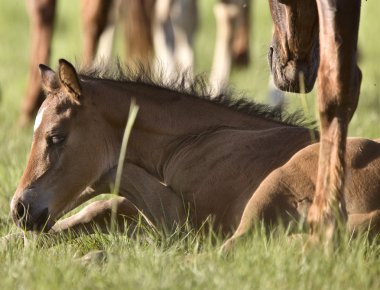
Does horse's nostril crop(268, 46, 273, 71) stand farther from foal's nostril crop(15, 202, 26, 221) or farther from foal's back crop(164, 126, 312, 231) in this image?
foal's nostril crop(15, 202, 26, 221)

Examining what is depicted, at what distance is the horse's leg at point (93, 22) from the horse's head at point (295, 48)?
3.81 m

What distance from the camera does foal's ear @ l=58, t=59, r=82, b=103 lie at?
5.16 meters

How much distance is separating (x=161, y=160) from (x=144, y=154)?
0.08 metres

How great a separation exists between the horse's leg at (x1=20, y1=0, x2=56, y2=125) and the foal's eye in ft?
13.5

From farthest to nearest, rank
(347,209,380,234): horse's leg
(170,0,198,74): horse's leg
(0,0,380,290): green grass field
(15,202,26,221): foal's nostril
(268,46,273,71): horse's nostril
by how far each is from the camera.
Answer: (170,0,198,74): horse's leg
(268,46,273,71): horse's nostril
(15,202,26,221): foal's nostril
(347,209,380,234): horse's leg
(0,0,380,290): green grass field

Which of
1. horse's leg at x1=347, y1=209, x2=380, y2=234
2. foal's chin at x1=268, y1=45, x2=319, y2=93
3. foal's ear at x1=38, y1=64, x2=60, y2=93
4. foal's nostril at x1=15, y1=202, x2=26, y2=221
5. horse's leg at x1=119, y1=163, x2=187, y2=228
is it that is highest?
foal's chin at x1=268, y1=45, x2=319, y2=93

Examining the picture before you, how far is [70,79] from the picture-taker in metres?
5.24

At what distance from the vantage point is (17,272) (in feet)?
13.9

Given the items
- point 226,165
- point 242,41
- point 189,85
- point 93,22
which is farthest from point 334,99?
point 242,41

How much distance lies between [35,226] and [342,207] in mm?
1377

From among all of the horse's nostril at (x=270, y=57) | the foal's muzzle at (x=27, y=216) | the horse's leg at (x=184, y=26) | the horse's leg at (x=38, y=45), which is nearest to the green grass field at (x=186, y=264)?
the foal's muzzle at (x=27, y=216)

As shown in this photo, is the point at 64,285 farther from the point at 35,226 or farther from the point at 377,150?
the point at 377,150

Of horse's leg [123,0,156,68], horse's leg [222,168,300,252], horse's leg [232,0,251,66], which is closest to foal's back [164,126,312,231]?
horse's leg [222,168,300,252]

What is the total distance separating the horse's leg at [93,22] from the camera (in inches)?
368
